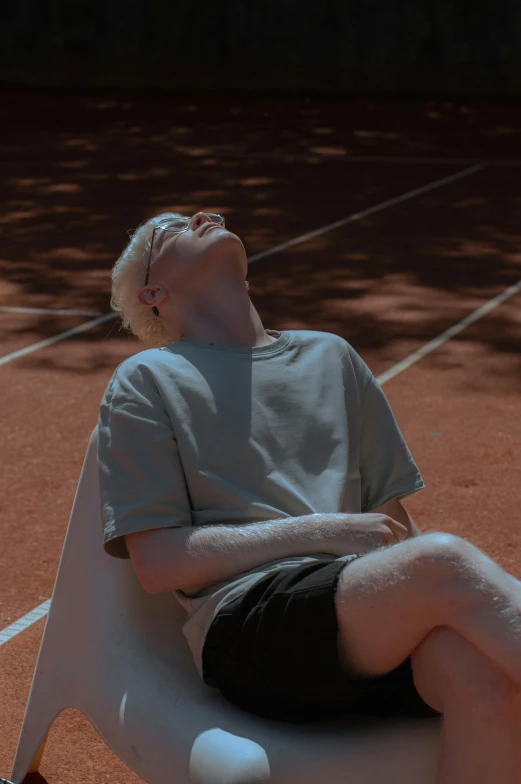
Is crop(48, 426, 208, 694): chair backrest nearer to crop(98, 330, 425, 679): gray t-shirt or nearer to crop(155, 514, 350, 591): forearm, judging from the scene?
crop(98, 330, 425, 679): gray t-shirt

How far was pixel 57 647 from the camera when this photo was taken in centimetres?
283

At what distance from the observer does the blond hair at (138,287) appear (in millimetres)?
2852

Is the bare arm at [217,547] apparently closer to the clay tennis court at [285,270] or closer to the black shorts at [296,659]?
the black shorts at [296,659]

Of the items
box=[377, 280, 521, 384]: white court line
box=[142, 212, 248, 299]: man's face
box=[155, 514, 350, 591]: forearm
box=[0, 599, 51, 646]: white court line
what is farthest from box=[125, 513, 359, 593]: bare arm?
box=[377, 280, 521, 384]: white court line

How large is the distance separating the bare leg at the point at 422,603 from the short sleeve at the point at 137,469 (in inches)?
16.6

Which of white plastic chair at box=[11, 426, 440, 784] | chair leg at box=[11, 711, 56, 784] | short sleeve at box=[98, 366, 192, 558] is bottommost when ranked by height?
chair leg at box=[11, 711, 56, 784]

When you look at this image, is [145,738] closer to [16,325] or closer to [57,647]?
[57,647]

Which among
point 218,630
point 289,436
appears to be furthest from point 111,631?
point 289,436

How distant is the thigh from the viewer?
A: 2125mm

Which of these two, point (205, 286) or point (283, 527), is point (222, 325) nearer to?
point (205, 286)

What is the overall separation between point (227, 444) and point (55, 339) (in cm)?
461

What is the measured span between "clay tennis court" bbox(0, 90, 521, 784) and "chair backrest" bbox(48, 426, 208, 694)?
1.69ft

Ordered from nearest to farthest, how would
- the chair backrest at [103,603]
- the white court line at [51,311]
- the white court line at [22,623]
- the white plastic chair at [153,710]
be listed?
the white plastic chair at [153,710] < the chair backrest at [103,603] < the white court line at [22,623] < the white court line at [51,311]

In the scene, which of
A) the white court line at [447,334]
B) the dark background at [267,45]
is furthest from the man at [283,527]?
the dark background at [267,45]
